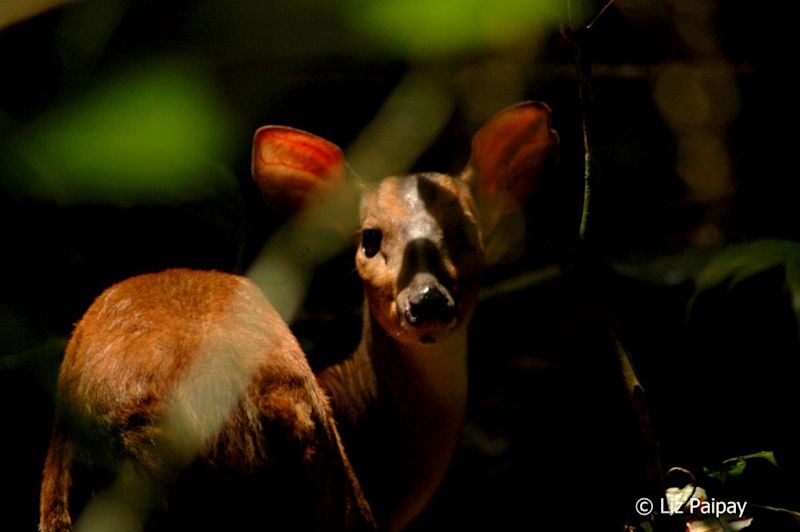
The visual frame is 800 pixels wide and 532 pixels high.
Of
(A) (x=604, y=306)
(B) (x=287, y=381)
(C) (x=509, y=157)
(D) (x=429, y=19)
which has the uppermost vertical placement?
(D) (x=429, y=19)

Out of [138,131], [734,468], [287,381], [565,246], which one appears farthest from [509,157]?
[138,131]

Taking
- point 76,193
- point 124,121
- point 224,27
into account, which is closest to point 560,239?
point 224,27

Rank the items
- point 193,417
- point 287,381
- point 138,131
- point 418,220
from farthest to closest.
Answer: point 418,220
point 287,381
point 193,417
point 138,131

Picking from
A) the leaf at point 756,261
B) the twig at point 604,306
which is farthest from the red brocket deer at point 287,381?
the leaf at point 756,261

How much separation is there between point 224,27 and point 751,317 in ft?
7.85

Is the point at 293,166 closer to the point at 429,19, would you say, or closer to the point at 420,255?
the point at 420,255

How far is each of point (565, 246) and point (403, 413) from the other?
56.2 inches

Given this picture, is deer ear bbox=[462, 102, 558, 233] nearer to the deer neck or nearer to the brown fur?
the deer neck

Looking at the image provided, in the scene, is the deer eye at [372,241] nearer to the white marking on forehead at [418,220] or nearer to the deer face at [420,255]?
the deer face at [420,255]

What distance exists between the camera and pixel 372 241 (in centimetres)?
285

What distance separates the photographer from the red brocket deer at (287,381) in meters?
1.76

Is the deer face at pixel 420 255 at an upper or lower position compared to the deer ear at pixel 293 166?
lower

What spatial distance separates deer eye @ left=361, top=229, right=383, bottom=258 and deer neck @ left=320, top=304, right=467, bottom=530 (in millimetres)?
228

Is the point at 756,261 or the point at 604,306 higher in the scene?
the point at 604,306
